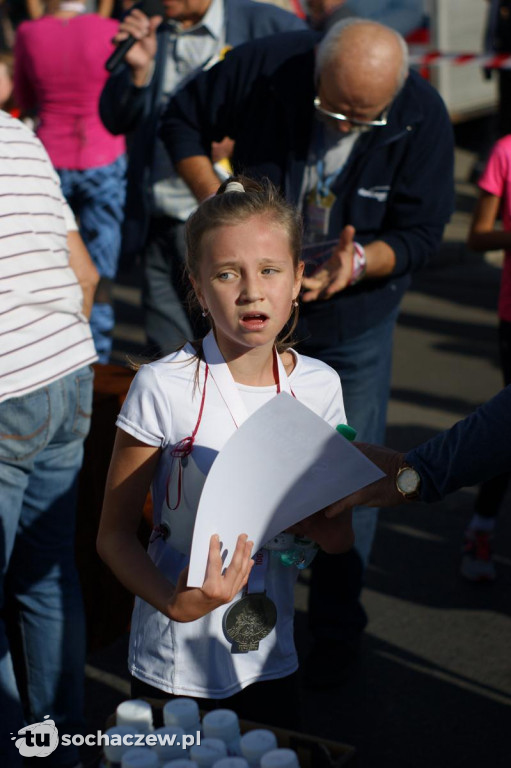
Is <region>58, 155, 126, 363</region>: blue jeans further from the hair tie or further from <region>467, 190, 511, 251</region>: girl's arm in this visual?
the hair tie

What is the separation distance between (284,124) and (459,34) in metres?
9.60

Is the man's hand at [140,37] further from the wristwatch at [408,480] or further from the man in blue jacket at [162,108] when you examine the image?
the wristwatch at [408,480]

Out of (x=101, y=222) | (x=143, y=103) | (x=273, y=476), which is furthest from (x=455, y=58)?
(x=273, y=476)

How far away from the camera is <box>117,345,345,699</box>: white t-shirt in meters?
2.28

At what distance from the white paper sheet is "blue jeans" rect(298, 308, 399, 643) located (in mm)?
1774

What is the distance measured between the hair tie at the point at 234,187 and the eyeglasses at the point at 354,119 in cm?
119

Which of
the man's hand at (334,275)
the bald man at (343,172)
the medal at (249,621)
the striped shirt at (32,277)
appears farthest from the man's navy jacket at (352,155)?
the medal at (249,621)

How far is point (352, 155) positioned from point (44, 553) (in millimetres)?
1552

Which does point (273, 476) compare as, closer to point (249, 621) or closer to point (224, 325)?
point (224, 325)

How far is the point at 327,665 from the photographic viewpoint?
3834 mm

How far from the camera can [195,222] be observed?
2.32m

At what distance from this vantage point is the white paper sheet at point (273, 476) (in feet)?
6.23

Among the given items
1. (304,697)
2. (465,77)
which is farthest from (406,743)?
(465,77)

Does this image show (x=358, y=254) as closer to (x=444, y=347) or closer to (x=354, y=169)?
(x=354, y=169)
